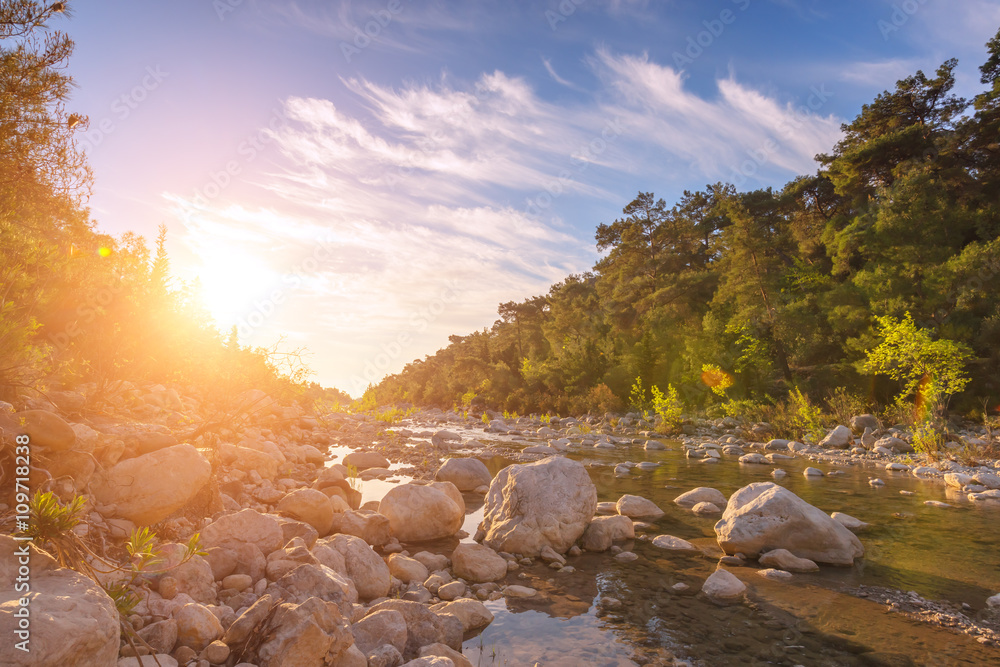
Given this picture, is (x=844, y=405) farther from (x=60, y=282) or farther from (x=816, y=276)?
(x=60, y=282)

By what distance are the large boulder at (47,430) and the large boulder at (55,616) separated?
2.19 metres

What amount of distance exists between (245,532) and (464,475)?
6.97 metres

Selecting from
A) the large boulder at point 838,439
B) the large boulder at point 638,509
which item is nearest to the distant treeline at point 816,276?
the large boulder at point 838,439

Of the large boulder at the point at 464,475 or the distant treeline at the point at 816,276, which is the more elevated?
the distant treeline at the point at 816,276

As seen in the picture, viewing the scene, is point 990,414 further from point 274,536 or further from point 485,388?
point 485,388

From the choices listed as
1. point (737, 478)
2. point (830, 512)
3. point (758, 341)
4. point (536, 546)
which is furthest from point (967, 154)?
point (536, 546)

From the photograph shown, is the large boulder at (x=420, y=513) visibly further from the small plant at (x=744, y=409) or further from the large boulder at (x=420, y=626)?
the small plant at (x=744, y=409)

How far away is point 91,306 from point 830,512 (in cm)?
1423

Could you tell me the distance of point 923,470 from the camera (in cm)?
1318

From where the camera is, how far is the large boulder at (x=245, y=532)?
17.4 ft

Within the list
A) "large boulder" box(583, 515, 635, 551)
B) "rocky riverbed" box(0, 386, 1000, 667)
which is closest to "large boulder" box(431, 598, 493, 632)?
"rocky riverbed" box(0, 386, 1000, 667)

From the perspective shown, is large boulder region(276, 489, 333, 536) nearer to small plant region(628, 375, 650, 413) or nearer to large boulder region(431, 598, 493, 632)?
large boulder region(431, 598, 493, 632)

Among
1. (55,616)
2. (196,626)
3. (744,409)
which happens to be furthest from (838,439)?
(55,616)

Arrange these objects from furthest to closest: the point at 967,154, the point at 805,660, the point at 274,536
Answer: the point at 967,154 → the point at 274,536 → the point at 805,660
